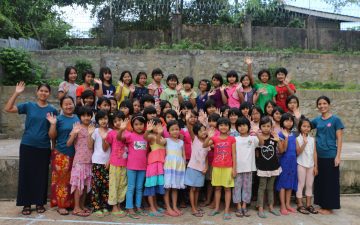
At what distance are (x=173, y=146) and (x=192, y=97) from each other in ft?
4.28

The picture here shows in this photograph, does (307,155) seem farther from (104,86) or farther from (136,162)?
(104,86)

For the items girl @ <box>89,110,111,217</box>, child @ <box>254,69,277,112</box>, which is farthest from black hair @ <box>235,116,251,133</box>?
girl @ <box>89,110,111,217</box>

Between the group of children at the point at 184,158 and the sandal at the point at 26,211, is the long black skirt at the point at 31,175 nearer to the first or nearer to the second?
the sandal at the point at 26,211

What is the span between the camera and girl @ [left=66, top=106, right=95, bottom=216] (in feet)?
14.7

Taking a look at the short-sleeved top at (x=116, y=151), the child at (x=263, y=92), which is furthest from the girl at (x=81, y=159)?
the child at (x=263, y=92)

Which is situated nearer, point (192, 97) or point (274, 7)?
point (192, 97)

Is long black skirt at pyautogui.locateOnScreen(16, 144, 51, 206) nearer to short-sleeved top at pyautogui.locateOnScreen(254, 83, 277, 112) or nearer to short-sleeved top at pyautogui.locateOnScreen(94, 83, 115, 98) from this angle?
short-sleeved top at pyautogui.locateOnScreen(94, 83, 115, 98)

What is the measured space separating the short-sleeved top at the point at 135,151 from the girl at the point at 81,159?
0.50 metres

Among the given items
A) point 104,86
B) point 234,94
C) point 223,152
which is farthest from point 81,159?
point 234,94

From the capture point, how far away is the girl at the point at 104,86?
18.0 ft

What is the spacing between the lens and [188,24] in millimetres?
12805

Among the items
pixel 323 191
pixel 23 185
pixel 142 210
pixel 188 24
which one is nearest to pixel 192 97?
pixel 142 210

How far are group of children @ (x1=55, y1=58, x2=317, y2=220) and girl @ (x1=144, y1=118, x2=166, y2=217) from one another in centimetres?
1

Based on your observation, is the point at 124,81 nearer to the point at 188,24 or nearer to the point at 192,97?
the point at 192,97
